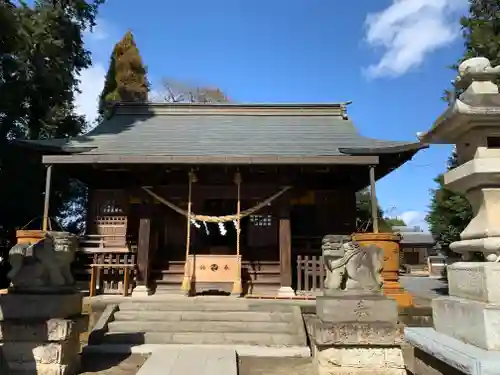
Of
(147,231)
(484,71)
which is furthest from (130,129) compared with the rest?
(484,71)

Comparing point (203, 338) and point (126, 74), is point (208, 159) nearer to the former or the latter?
point (203, 338)

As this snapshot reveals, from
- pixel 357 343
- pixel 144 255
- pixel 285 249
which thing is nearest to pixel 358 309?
pixel 357 343

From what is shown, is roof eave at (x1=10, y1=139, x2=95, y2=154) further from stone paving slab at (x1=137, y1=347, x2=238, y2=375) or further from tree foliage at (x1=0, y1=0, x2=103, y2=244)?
stone paving slab at (x1=137, y1=347, x2=238, y2=375)

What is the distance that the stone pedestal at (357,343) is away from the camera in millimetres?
4848

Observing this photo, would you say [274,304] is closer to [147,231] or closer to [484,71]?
[147,231]

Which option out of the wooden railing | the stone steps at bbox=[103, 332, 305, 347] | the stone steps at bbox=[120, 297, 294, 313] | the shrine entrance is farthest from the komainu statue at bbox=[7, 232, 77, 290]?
the shrine entrance

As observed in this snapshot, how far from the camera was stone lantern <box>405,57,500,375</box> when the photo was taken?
256 centimetres

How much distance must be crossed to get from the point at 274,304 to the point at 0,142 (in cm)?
1102

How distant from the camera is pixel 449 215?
12.8m

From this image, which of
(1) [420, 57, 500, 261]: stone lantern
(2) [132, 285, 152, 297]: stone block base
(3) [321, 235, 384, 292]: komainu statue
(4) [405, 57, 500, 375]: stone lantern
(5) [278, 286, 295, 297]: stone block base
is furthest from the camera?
(2) [132, 285, 152, 297]: stone block base

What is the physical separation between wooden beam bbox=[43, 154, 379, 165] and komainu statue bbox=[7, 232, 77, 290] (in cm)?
438

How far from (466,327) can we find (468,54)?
11823mm

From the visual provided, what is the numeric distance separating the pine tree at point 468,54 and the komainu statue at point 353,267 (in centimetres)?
747

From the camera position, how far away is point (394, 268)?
27.4 feet
